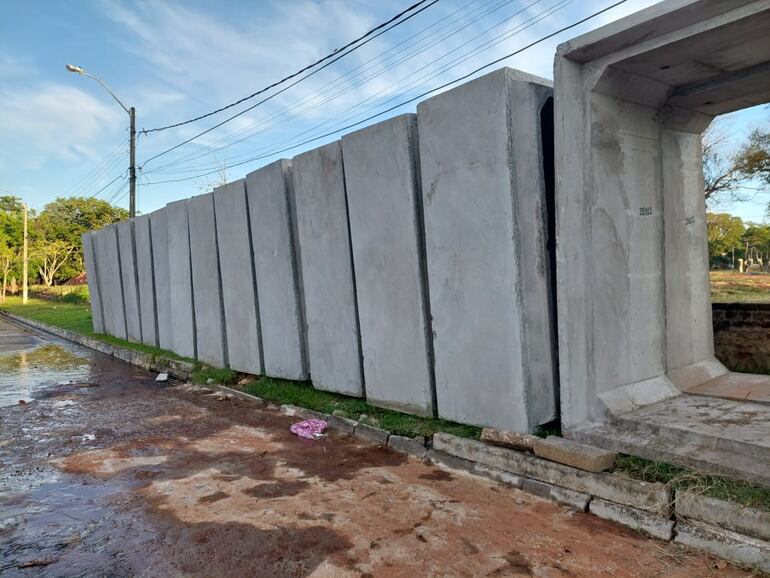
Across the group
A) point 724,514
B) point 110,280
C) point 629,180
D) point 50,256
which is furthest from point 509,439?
point 50,256

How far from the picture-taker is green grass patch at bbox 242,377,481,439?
504cm

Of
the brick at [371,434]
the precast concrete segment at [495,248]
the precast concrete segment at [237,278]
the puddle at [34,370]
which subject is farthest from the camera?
the puddle at [34,370]

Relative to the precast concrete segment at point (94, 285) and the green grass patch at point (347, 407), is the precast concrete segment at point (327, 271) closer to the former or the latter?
the green grass patch at point (347, 407)

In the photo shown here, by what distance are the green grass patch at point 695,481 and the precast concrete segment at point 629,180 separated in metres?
0.61

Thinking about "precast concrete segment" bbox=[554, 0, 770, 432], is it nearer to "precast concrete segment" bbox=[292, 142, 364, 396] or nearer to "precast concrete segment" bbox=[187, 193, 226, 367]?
"precast concrete segment" bbox=[292, 142, 364, 396]

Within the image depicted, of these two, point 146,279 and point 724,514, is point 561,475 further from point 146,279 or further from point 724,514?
point 146,279

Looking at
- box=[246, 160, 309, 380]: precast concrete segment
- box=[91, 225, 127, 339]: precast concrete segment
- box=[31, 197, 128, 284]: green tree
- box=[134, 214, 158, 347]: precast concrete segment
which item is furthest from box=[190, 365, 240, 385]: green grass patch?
box=[31, 197, 128, 284]: green tree

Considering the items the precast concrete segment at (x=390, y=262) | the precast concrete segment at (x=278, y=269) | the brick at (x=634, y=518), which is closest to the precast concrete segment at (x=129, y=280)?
the precast concrete segment at (x=278, y=269)

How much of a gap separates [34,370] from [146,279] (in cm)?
298

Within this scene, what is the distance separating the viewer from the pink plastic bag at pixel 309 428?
224 inches

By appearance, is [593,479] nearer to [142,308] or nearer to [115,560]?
A: [115,560]

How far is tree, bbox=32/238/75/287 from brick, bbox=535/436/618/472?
144 ft

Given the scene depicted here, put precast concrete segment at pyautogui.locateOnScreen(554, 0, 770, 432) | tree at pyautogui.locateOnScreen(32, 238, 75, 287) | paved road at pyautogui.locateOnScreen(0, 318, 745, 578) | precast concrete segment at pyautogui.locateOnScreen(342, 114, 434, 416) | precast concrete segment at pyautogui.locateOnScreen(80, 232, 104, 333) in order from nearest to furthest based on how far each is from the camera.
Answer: paved road at pyautogui.locateOnScreen(0, 318, 745, 578)
precast concrete segment at pyautogui.locateOnScreen(554, 0, 770, 432)
precast concrete segment at pyautogui.locateOnScreen(342, 114, 434, 416)
precast concrete segment at pyautogui.locateOnScreen(80, 232, 104, 333)
tree at pyautogui.locateOnScreen(32, 238, 75, 287)

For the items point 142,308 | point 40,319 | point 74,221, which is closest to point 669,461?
point 142,308
